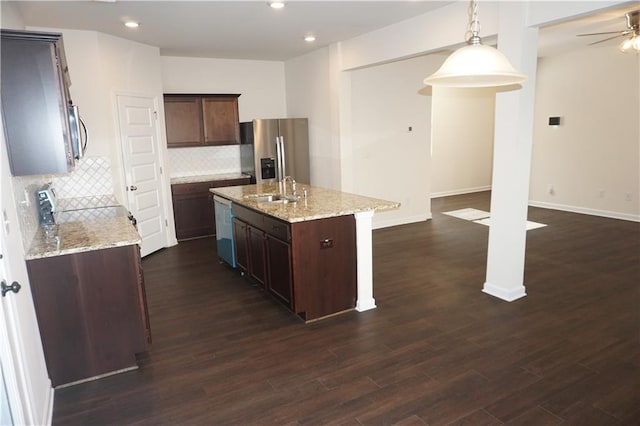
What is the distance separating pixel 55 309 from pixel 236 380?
1227 millimetres

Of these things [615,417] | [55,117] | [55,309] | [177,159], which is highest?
[55,117]

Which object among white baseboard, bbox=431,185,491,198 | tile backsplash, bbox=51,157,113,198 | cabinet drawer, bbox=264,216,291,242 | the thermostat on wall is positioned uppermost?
the thermostat on wall

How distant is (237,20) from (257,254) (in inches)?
94.5

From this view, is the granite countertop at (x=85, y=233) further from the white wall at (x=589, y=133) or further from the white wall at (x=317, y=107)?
the white wall at (x=589, y=133)

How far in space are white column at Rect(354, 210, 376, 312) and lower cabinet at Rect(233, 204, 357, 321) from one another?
44 mm

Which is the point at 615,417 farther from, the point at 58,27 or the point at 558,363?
the point at 58,27

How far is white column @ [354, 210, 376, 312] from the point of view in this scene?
Answer: 359 cm

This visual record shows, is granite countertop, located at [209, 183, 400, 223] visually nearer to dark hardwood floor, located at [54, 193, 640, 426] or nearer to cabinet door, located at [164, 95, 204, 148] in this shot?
dark hardwood floor, located at [54, 193, 640, 426]

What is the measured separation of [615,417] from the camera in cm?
230

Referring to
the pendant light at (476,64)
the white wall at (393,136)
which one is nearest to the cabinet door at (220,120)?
the white wall at (393,136)

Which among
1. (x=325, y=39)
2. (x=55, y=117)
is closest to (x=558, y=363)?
(x=55, y=117)

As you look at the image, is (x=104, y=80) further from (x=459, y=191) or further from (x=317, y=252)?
(x=459, y=191)

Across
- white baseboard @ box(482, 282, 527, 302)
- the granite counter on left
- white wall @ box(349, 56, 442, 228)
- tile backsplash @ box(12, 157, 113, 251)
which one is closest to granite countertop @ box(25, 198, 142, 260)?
the granite counter on left

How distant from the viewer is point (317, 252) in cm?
347
